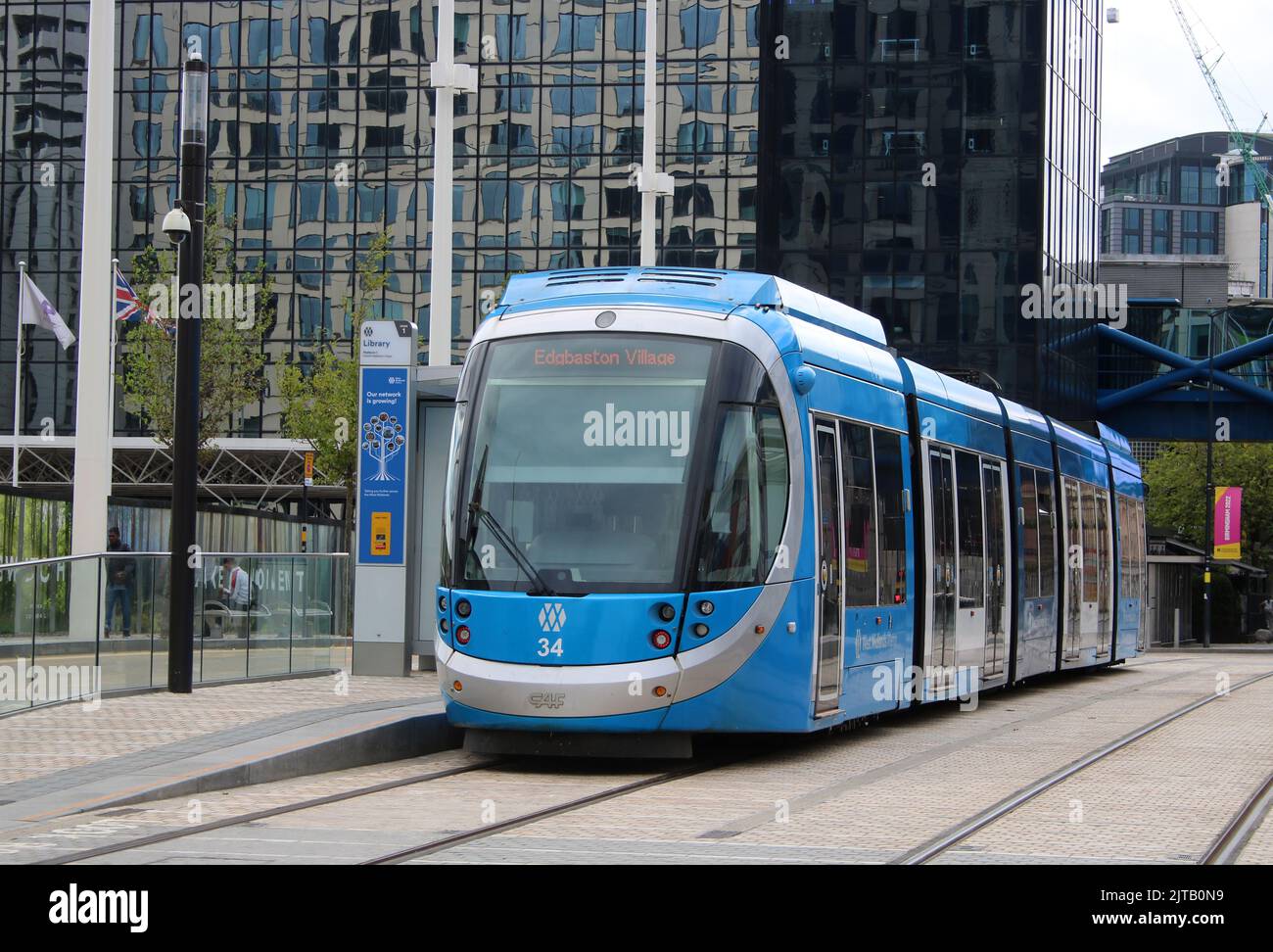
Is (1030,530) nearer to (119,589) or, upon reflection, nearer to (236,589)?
(236,589)

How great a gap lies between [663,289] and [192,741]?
4850 mm

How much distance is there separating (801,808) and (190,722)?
589 centimetres

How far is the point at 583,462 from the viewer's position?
13.3m

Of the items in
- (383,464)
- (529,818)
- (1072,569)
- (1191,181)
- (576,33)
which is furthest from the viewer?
(1191,181)

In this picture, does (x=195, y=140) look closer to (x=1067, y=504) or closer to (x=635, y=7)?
(x=1067, y=504)

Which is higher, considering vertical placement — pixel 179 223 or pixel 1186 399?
pixel 1186 399

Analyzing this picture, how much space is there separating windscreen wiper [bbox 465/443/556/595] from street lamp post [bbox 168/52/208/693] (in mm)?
4721

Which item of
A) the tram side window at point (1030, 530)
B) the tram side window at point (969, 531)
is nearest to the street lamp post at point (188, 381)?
the tram side window at point (969, 531)

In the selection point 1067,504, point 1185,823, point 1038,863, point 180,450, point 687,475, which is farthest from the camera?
point 1067,504

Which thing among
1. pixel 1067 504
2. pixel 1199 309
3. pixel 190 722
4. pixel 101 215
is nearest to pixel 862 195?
pixel 1199 309

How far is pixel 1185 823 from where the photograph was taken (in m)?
10.9

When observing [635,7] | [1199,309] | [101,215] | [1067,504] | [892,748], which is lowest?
[892,748]

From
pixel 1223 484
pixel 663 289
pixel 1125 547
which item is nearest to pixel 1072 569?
pixel 1125 547
